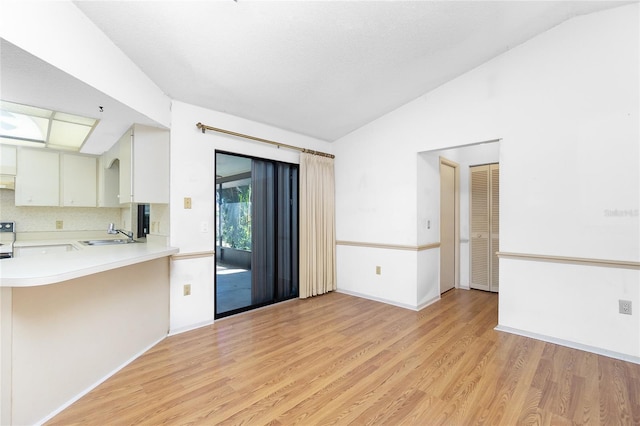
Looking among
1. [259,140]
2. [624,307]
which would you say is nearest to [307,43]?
[259,140]

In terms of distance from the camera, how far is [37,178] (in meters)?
3.95

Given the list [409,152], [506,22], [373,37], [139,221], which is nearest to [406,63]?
[373,37]

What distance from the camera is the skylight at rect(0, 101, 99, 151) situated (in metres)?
2.47

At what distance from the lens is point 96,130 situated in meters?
2.90

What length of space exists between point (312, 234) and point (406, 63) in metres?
2.48

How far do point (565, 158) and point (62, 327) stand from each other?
14.1 ft

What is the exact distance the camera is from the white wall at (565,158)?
2447 millimetres

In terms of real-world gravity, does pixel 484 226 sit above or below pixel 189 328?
above

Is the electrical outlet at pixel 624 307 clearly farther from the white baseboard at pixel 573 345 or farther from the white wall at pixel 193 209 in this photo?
the white wall at pixel 193 209

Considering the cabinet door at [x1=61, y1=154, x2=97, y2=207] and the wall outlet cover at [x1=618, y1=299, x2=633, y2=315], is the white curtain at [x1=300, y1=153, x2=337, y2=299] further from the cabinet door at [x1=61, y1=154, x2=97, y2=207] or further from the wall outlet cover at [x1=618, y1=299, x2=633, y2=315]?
the cabinet door at [x1=61, y1=154, x2=97, y2=207]

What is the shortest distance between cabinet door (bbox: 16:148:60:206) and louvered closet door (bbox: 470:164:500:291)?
20.9ft

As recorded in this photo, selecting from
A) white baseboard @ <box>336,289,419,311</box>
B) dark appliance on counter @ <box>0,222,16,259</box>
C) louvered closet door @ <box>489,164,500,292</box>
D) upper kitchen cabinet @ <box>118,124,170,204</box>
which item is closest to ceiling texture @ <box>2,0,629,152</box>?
upper kitchen cabinet @ <box>118,124,170,204</box>

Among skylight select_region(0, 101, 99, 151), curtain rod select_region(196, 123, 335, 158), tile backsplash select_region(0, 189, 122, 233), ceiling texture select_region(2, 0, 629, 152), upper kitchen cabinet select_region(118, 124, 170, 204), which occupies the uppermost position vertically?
ceiling texture select_region(2, 0, 629, 152)

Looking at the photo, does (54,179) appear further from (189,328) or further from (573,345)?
(573,345)
